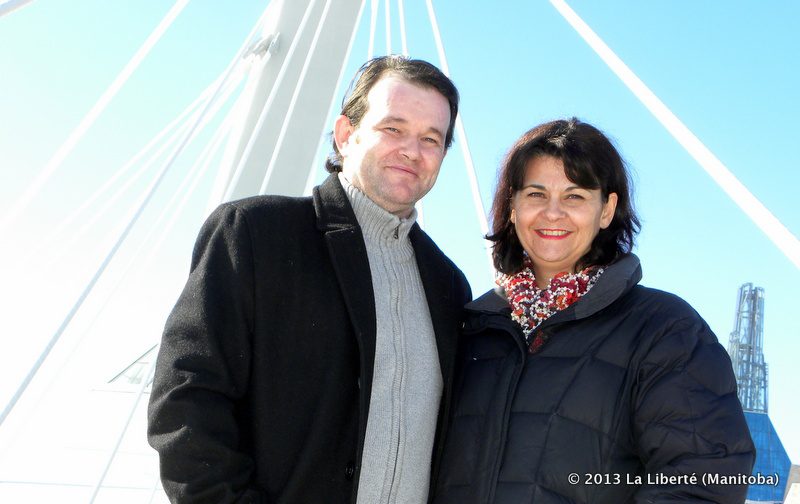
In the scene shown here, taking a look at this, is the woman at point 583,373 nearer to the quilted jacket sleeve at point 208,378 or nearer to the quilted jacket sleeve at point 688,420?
the quilted jacket sleeve at point 688,420

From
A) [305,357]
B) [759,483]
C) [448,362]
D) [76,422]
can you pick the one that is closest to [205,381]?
[305,357]

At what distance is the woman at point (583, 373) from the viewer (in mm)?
1733

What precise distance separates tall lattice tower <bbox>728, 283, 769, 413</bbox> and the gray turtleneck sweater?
3411 cm

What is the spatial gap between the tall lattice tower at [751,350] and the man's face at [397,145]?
34.0 m

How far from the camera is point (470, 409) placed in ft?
6.76

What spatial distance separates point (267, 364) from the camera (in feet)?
5.95

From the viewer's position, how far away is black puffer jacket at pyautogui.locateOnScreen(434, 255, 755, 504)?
1.71 m

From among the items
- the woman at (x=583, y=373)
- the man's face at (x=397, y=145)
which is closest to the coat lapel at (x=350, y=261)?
the man's face at (x=397, y=145)

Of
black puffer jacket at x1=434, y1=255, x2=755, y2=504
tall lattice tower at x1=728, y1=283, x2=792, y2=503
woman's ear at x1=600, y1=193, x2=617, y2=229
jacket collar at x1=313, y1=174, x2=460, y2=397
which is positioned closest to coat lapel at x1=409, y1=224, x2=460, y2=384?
jacket collar at x1=313, y1=174, x2=460, y2=397

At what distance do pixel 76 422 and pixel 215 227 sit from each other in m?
5.17

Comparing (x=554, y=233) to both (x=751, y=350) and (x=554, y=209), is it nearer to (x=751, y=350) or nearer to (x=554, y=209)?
(x=554, y=209)

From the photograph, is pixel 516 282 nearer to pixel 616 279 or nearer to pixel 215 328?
pixel 616 279

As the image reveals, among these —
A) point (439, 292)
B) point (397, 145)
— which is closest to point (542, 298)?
point (439, 292)

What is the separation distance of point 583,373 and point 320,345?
0.61 meters
